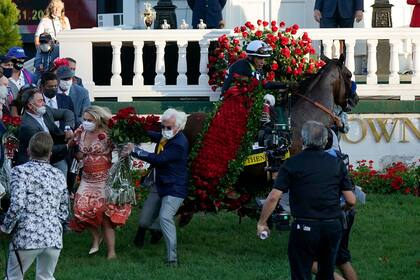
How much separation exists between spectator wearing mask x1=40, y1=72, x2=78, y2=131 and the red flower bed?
448 cm

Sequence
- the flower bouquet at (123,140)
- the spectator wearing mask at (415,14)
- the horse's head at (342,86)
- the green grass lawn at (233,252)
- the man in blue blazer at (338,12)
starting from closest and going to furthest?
the green grass lawn at (233,252), the flower bouquet at (123,140), the horse's head at (342,86), the man in blue blazer at (338,12), the spectator wearing mask at (415,14)

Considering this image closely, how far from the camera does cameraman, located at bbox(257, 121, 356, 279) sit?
9227 mm

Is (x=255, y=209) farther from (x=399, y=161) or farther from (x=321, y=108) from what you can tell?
(x=399, y=161)

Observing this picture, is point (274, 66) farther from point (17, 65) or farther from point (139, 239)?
point (139, 239)

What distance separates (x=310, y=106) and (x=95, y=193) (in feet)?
8.73

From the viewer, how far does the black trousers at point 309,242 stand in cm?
920

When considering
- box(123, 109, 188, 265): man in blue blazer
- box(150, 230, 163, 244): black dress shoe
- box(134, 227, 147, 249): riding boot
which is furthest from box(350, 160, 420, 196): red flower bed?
box(123, 109, 188, 265): man in blue blazer

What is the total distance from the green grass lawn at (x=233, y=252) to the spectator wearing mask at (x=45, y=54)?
3.06 meters

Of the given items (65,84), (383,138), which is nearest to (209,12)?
(383,138)

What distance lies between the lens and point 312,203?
924 cm

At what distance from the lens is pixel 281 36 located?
16.5 m

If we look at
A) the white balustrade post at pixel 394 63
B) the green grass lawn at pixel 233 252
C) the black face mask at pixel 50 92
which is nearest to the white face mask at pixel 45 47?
the black face mask at pixel 50 92

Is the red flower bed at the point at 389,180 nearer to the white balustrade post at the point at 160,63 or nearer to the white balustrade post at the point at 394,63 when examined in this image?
the white balustrade post at the point at 394,63

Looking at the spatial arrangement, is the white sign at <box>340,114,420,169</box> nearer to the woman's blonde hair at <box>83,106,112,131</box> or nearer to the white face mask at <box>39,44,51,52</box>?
the white face mask at <box>39,44,51,52</box>
